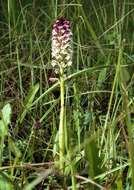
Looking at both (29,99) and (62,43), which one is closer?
(62,43)

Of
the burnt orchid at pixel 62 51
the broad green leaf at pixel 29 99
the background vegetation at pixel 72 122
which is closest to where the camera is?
the background vegetation at pixel 72 122

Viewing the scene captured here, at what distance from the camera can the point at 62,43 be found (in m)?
→ 1.27

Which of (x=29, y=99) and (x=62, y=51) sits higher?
(x=62, y=51)

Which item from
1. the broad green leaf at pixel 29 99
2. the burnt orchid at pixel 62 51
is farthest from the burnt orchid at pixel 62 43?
the broad green leaf at pixel 29 99

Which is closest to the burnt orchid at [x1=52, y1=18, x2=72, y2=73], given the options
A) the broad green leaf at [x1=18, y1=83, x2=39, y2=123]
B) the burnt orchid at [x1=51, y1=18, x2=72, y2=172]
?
the burnt orchid at [x1=51, y1=18, x2=72, y2=172]

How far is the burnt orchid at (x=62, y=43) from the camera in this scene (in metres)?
1.27

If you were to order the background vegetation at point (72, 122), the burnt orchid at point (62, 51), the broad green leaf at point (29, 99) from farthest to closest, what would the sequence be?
the broad green leaf at point (29, 99), the burnt orchid at point (62, 51), the background vegetation at point (72, 122)

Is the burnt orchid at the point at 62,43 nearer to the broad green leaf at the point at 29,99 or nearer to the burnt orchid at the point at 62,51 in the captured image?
the burnt orchid at the point at 62,51

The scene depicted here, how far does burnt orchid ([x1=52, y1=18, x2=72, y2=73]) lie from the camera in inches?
49.9

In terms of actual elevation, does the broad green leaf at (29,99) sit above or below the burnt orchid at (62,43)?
below

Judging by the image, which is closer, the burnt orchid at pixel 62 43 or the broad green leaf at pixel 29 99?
the burnt orchid at pixel 62 43

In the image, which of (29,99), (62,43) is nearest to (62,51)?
(62,43)

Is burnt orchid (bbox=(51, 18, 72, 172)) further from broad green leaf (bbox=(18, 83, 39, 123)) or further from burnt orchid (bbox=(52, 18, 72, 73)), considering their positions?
broad green leaf (bbox=(18, 83, 39, 123))

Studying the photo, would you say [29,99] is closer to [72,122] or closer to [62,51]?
[72,122]
